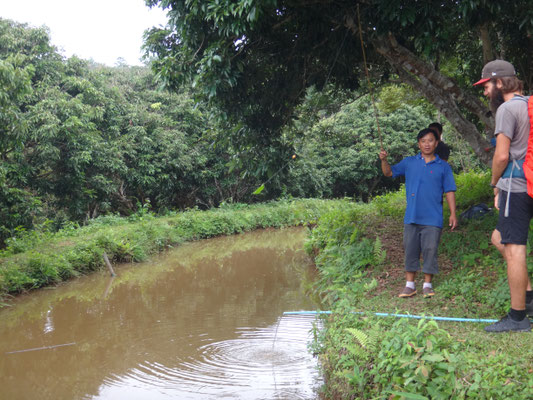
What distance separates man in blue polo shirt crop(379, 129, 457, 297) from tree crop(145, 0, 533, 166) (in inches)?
47.9

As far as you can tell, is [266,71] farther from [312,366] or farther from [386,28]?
[312,366]

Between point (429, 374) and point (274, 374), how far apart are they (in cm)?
232

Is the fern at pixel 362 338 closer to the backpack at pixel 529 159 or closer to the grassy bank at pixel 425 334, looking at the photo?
the grassy bank at pixel 425 334

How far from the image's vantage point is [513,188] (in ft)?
12.4

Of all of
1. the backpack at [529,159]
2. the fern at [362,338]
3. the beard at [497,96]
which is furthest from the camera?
the fern at [362,338]

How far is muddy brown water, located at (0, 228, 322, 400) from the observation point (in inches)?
209

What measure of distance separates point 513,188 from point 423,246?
175 cm

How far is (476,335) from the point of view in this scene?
3.89m

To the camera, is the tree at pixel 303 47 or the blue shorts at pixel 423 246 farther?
the tree at pixel 303 47

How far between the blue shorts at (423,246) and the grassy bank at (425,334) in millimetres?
331

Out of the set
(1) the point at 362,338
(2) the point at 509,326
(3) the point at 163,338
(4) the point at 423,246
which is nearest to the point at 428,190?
(4) the point at 423,246

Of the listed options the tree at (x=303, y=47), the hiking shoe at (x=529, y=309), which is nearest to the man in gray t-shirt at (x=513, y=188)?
the hiking shoe at (x=529, y=309)

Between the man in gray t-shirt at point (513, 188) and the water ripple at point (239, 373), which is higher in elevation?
the man in gray t-shirt at point (513, 188)

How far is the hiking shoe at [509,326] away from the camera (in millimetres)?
3791
